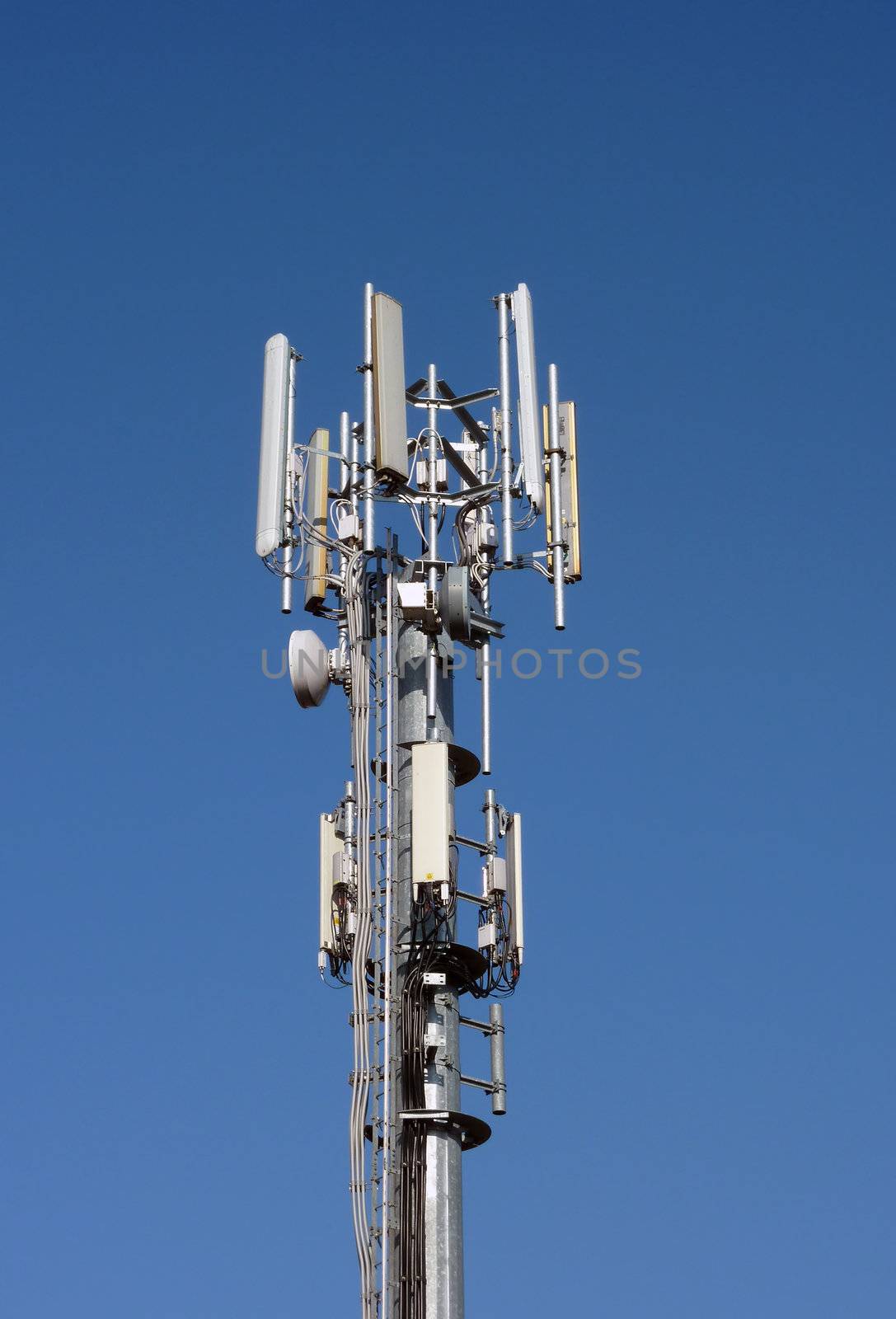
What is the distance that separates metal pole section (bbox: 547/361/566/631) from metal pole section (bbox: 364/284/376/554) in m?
3.04

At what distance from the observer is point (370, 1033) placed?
35.8 m

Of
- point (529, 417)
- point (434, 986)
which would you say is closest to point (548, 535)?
point (529, 417)

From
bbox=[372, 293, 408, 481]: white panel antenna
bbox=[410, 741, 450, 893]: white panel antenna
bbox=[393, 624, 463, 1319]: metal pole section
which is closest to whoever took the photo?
bbox=[393, 624, 463, 1319]: metal pole section

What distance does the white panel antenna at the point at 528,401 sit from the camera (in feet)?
127

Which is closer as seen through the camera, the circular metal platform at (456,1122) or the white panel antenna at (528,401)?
the circular metal platform at (456,1122)

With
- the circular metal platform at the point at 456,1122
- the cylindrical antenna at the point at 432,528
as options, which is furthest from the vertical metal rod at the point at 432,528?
the circular metal platform at the point at 456,1122

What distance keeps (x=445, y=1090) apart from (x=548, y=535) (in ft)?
31.1

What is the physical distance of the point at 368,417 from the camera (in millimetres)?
39156

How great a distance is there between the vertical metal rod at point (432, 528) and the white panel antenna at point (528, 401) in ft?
5.85

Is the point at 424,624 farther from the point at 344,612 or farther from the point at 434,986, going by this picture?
the point at 434,986

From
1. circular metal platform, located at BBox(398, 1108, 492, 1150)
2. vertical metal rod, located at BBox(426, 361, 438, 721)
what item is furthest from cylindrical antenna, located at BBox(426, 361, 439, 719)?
circular metal platform, located at BBox(398, 1108, 492, 1150)

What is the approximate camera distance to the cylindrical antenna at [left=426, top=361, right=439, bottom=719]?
38031 millimetres

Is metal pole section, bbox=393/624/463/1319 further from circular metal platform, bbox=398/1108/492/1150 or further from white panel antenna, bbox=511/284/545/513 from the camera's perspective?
white panel antenna, bbox=511/284/545/513

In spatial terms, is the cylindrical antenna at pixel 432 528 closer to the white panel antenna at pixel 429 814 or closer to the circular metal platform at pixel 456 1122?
the white panel antenna at pixel 429 814
